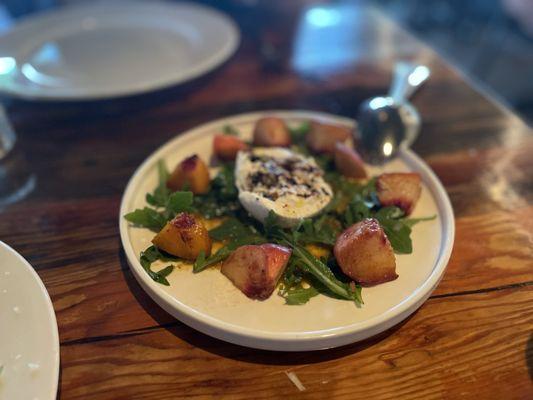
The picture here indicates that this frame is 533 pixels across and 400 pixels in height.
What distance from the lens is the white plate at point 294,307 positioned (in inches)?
32.6

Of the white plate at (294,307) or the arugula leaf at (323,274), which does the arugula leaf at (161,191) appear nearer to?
the white plate at (294,307)

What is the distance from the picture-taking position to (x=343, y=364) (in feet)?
2.83

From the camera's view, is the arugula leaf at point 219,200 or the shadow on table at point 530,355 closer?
the shadow on table at point 530,355

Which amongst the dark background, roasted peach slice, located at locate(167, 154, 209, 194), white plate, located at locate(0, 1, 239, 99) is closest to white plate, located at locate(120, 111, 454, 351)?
roasted peach slice, located at locate(167, 154, 209, 194)

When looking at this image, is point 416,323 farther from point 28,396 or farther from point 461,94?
point 461,94

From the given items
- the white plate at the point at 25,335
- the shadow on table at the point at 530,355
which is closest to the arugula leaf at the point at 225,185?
the white plate at the point at 25,335

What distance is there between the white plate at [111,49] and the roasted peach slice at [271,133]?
46cm

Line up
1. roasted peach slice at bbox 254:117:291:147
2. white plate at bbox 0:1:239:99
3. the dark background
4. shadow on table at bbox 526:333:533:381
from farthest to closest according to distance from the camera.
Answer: the dark background, white plate at bbox 0:1:239:99, roasted peach slice at bbox 254:117:291:147, shadow on table at bbox 526:333:533:381

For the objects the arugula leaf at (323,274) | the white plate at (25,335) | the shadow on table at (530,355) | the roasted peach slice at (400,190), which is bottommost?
the white plate at (25,335)

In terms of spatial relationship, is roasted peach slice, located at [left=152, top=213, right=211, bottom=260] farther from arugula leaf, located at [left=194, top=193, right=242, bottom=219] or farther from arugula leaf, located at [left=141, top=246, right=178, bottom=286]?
arugula leaf, located at [left=194, top=193, right=242, bottom=219]

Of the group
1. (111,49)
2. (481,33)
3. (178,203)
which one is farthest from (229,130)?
(481,33)

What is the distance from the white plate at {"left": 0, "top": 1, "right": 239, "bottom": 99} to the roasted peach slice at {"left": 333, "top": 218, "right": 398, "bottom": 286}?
101 centimetres

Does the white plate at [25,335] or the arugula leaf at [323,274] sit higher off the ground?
the arugula leaf at [323,274]

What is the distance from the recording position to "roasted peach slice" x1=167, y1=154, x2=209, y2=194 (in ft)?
3.80
